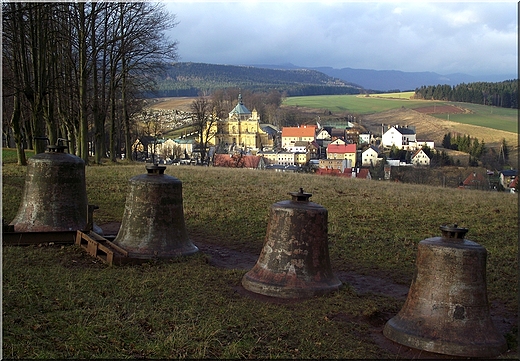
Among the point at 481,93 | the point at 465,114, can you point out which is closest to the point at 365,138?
the point at 465,114

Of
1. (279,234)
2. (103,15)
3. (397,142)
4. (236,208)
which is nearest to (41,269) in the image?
(279,234)

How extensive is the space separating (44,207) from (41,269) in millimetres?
2820

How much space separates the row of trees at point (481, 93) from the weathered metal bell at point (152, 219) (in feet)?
379

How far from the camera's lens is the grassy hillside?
608 centimetres

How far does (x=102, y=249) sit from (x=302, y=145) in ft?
405

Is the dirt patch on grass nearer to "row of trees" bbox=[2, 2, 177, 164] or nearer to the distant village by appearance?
"row of trees" bbox=[2, 2, 177, 164]

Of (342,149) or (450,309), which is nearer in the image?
(450,309)

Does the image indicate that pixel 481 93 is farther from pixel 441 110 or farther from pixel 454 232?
pixel 454 232

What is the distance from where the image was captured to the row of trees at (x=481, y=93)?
5049 inches

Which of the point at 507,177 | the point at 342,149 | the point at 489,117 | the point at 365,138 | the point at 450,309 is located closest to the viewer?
the point at 450,309

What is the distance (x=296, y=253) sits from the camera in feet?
28.9

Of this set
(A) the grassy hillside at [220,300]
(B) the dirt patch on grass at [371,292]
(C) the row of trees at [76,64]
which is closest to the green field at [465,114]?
(C) the row of trees at [76,64]

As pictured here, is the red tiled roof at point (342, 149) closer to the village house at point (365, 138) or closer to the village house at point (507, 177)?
the village house at point (365, 138)

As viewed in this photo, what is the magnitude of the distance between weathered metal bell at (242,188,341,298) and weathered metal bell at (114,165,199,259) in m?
2.29
